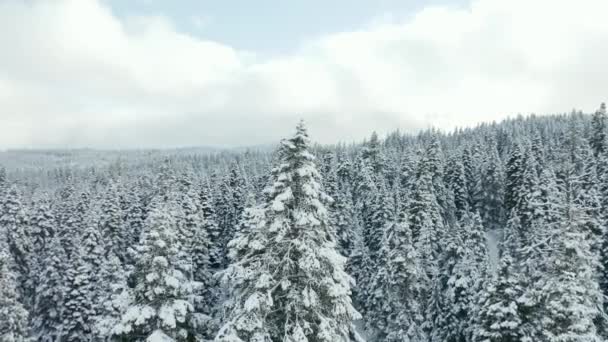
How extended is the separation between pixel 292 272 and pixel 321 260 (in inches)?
40.1

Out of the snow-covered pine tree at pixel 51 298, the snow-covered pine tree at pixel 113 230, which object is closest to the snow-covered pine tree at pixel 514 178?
the snow-covered pine tree at pixel 113 230

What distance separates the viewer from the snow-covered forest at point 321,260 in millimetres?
14609

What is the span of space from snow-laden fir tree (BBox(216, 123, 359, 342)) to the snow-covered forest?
0.20 ft

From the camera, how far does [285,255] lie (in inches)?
565

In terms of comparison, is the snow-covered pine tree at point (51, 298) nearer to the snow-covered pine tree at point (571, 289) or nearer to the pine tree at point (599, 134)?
the snow-covered pine tree at point (571, 289)

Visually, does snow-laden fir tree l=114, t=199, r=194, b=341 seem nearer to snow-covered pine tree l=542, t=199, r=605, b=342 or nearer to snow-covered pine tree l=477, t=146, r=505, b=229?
snow-covered pine tree l=542, t=199, r=605, b=342

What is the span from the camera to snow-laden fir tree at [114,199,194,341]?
705 inches

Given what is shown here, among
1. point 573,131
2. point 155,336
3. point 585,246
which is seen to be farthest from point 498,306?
point 573,131

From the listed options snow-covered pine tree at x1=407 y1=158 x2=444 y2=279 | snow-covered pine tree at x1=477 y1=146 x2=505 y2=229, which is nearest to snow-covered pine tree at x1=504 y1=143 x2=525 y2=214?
snow-covered pine tree at x1=477 y1=146 x2=505 y2=229

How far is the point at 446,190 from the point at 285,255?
65.4 metres

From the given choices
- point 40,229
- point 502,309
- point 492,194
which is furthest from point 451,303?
point 40,229

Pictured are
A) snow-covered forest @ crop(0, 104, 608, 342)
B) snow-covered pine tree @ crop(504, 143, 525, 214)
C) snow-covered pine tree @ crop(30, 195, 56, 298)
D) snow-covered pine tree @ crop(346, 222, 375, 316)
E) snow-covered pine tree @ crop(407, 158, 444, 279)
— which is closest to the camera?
snow-covered forest @ crop(0, 104, 608, 342)

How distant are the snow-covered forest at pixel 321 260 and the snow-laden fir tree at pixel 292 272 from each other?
62 millimetres

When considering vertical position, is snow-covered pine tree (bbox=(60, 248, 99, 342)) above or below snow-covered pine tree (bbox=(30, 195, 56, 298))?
below
